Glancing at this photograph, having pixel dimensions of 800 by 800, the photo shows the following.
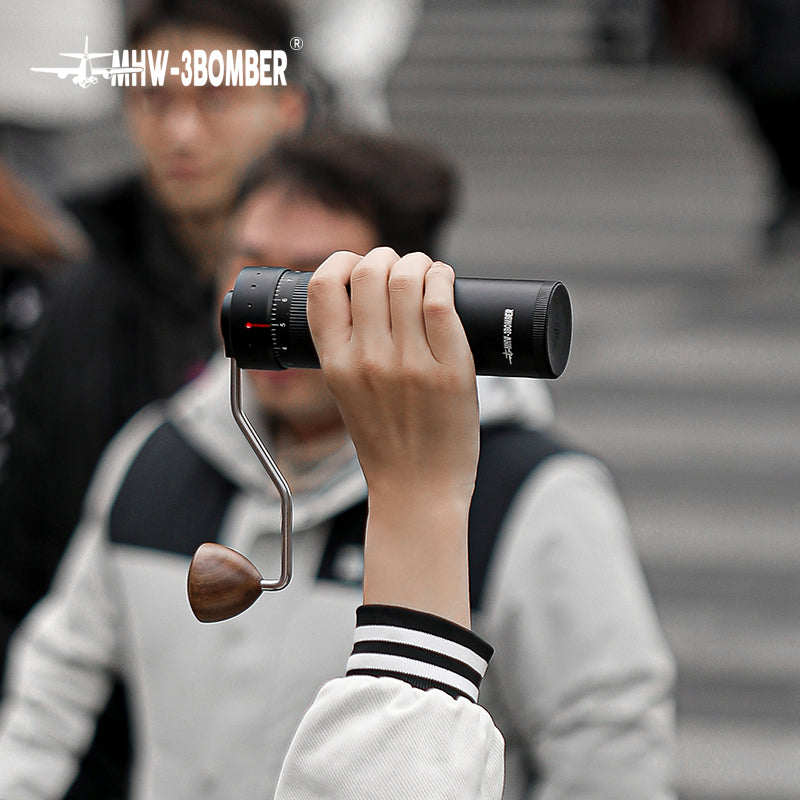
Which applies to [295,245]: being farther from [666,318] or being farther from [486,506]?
[666,318]

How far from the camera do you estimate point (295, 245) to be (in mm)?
910

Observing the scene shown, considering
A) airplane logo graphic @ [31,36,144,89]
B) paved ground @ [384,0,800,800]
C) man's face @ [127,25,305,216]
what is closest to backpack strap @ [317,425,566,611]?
man's face @ [127,25,305,216]

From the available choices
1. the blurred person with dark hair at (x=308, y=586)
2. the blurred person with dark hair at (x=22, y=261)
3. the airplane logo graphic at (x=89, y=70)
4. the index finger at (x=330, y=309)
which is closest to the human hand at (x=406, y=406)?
the index finger at (x=330, y=309)

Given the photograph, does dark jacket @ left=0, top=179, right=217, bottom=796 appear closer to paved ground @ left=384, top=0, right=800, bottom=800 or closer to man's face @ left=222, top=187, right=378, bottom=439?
man's face @ left=222, top=187, right=378, bottom=439

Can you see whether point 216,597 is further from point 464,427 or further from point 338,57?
point 338,57

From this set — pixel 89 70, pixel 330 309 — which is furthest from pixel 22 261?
pixel 330 309

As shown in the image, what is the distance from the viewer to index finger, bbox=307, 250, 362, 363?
57 centimetres

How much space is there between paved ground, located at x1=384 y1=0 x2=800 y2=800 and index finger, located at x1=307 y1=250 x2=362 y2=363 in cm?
179

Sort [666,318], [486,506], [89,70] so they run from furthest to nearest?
[666,318] < [486,506] < [89,70]

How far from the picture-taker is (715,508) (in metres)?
3.20

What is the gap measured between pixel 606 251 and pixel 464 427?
3.25 metres

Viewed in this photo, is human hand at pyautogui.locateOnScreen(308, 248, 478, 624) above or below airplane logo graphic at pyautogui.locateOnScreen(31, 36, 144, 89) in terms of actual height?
below

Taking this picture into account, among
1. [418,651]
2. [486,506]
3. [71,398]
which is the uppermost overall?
[418,651]

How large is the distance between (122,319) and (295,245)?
0.63m
